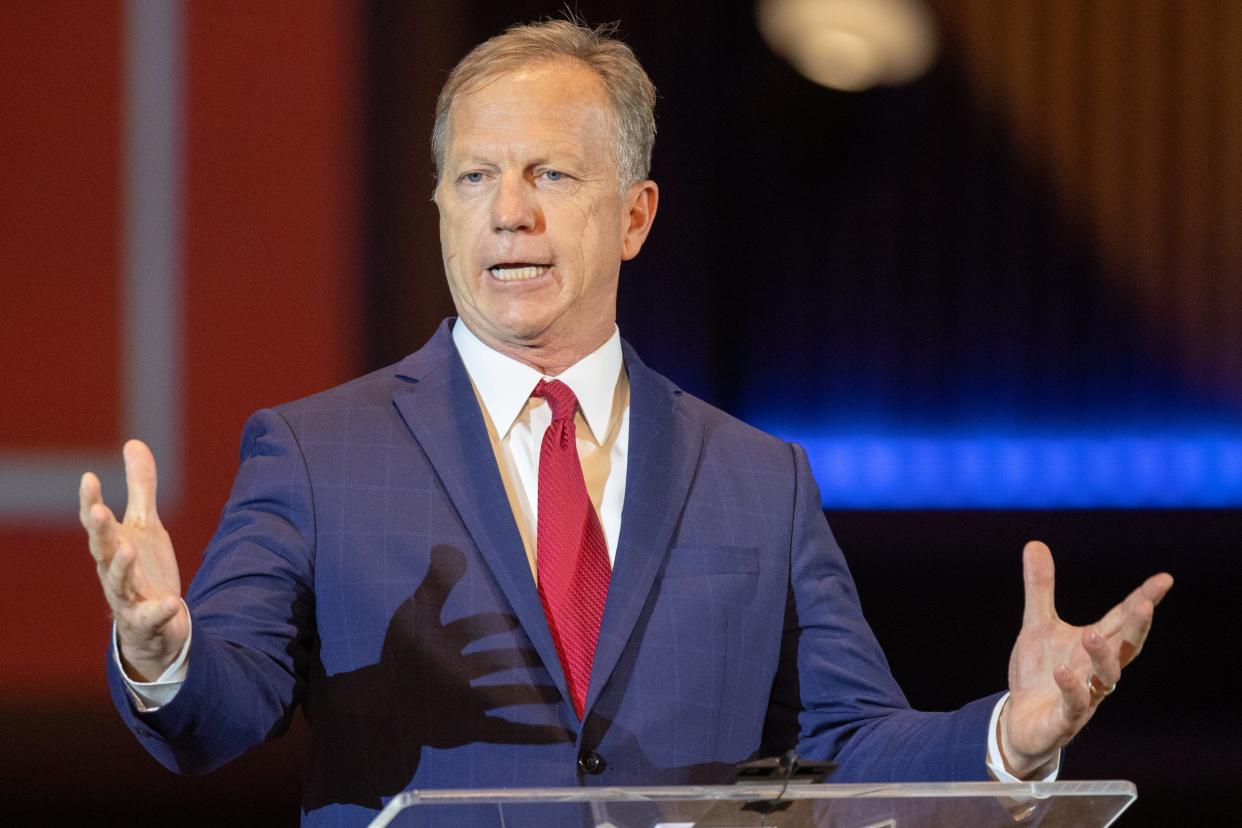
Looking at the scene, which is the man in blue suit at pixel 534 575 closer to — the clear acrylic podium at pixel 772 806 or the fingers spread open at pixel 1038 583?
the fingers spread open at pixel 1038 583

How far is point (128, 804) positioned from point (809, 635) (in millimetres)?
1700

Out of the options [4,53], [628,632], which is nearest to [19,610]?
[4,53]

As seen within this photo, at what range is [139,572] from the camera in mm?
1338

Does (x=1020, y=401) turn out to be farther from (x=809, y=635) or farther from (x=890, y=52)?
(x=809, y=635)

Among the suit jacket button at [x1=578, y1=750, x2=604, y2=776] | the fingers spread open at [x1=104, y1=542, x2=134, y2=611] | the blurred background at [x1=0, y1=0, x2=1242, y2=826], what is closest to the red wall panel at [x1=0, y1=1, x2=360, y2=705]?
the blurred background at [x1=0, y1=0, x2=1242, y2=826]

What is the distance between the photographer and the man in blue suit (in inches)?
61.6

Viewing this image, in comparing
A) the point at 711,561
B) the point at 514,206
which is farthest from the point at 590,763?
the point at 514,206

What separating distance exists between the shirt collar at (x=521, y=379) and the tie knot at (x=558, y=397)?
0.4 inches

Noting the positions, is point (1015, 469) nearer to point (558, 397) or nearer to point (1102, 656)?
point (558, 397)

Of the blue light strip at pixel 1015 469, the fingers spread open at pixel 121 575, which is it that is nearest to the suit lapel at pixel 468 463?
the fingers spread open at pixel 121 575

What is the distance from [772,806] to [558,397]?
779 mm

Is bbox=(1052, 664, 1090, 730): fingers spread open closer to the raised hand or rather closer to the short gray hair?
the raised hand

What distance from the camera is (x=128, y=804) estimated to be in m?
3.11

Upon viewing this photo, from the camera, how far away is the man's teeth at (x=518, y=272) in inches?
76.2
